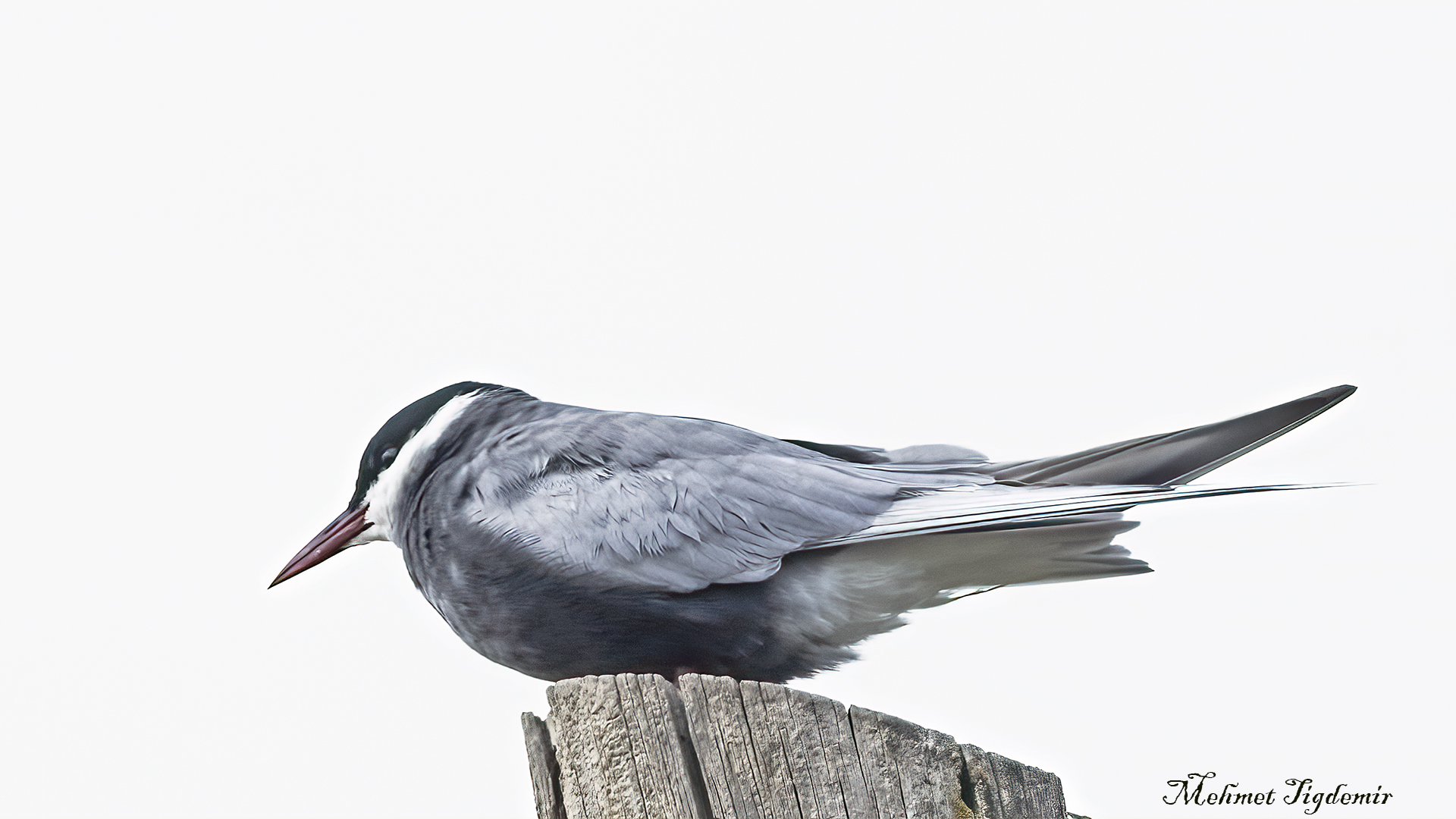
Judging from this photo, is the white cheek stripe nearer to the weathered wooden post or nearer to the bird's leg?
the weathered wooden post

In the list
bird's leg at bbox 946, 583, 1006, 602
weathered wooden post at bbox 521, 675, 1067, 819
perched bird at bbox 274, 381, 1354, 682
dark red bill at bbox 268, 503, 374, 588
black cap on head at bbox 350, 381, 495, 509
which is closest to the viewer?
weathered wooden post at bbox 521, 675, 1067, 819

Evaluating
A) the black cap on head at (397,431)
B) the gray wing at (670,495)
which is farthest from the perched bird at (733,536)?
the black cap on head at (397,431)

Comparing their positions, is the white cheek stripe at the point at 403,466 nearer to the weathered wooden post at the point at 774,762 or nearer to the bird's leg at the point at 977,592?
the weathered wooden post at the point at 774,762

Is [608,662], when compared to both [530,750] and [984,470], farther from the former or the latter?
[984,470]

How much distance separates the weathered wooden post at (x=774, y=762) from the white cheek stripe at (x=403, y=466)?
131 cm

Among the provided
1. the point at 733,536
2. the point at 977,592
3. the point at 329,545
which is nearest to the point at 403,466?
the point at 329,545

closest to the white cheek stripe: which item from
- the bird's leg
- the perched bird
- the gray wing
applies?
the perched bird

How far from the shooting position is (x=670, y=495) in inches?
139

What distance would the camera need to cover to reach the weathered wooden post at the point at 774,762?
281 cm

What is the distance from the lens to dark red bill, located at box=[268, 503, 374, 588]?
4152mm

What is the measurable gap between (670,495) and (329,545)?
1.48 meters

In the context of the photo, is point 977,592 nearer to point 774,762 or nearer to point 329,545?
point 774,762

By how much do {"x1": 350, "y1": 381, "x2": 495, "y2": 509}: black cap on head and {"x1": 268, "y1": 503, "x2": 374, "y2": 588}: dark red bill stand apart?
0.08 m

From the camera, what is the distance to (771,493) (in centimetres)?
354
